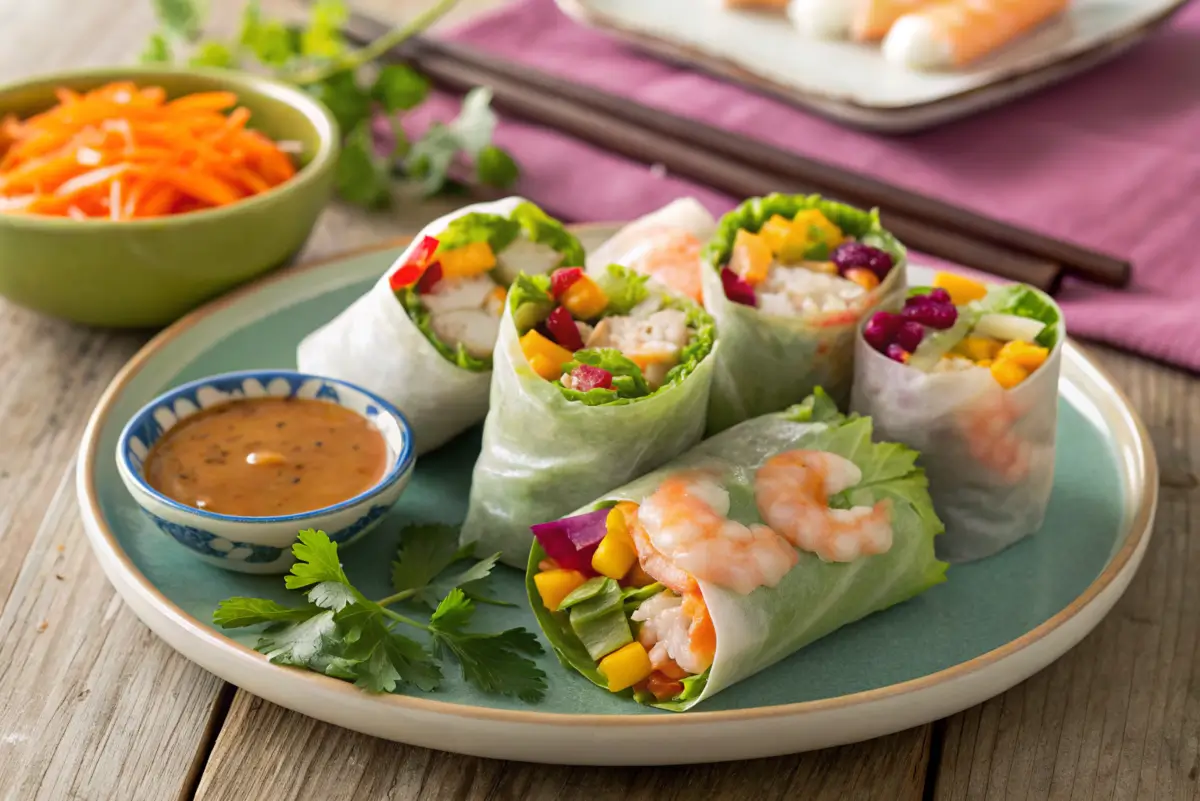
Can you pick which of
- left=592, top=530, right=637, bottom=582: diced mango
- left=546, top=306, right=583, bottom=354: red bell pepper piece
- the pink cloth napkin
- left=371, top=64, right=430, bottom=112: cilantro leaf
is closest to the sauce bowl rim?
left=546, top=306, right=583, bottom=354: red bell pepper piece

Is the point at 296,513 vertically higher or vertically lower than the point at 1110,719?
higher

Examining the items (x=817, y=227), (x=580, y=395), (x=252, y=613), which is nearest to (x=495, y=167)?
(x=817, y=227)

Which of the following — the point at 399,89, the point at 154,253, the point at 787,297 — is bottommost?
the point at 399,89

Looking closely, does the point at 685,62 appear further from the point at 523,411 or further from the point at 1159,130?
the point at 523,411

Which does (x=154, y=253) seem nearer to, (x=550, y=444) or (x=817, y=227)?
(x=550, y=444)

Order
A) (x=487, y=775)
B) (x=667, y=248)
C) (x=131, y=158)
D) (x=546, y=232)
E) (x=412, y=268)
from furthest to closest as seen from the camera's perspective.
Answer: (x=131, y=158) < (x=667, y=248) < (x=546, y=232) < (x=412, y=268) < (x=487, y=775)

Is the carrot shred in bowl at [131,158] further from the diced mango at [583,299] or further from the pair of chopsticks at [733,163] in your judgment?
the diced mango at [583,299]

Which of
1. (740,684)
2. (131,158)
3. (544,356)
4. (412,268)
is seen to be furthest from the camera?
(131,158)
